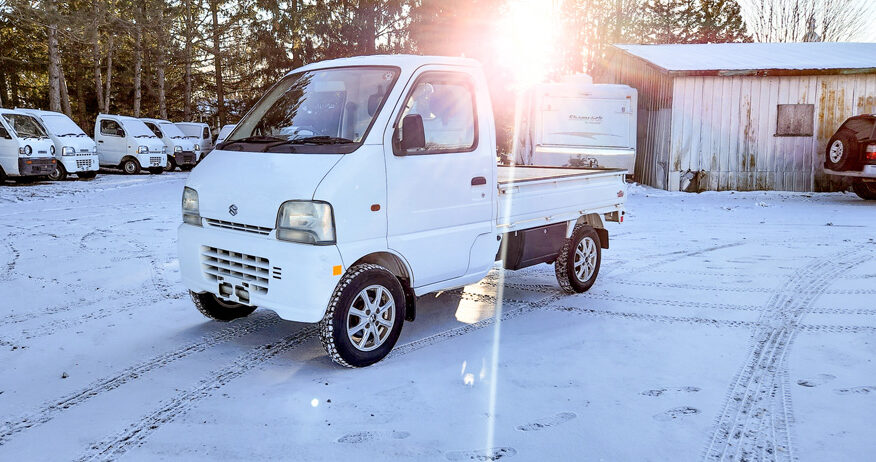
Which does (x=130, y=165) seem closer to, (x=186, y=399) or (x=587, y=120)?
(x=587, y=120)

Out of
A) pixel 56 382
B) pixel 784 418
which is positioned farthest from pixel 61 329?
pixel 784 418

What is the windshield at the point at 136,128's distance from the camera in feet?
71.9

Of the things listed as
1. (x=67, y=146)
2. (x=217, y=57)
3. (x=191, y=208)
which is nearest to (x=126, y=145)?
(x=67, y=146)

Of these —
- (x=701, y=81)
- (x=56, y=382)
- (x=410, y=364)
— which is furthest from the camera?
(x=701, y=81)

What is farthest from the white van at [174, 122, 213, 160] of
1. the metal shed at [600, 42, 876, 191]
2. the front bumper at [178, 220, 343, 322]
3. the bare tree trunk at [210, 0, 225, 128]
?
the front bumper at [178, 220, 343, 322]

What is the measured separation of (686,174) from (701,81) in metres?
2.39

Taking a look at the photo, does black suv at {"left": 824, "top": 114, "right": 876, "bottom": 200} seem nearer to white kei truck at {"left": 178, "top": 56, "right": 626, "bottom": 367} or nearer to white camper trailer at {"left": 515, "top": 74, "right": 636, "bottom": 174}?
white camper trailer at {"left": 515, "top": 74, "right": 636, "bottom": 174}

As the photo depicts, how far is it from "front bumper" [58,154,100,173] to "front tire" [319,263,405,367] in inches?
660

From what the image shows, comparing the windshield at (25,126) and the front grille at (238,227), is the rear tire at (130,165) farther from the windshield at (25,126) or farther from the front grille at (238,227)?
the front grille at (238,227)

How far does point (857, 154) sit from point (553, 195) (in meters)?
11.7

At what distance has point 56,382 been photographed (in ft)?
14.3

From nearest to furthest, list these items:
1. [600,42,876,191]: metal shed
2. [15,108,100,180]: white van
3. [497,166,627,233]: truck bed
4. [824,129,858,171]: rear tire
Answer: [497,166,627,233]: truck bed → [824,129,858,171]: rear tire → [600,42,876,191]: metal shed → [15,108,100,180]: white van

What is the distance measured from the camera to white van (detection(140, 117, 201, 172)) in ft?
78.6

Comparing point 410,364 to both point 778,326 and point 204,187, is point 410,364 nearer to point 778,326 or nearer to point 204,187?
point 204,187
